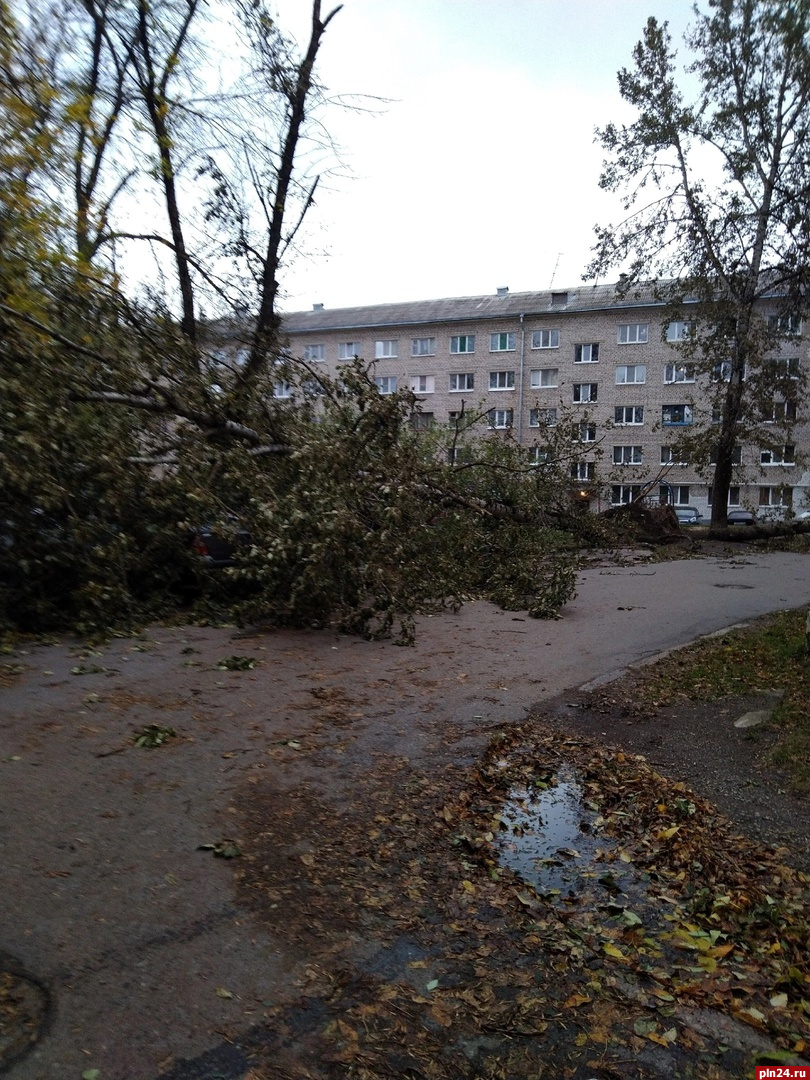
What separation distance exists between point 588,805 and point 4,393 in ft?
23.6

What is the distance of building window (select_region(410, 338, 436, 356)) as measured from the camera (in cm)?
4822

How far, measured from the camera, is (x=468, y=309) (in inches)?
1861

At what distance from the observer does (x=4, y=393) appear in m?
8.65

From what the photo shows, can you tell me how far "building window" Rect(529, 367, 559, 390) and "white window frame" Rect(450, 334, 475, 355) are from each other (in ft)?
12.4

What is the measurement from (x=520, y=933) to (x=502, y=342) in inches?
1771

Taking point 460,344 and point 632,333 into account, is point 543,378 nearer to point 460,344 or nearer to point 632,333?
point 460,344

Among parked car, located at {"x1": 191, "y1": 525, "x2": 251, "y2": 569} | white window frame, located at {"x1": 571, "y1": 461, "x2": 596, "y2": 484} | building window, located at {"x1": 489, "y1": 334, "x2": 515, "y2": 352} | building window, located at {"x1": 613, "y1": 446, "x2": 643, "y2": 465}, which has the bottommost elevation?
parked car, located at {"x1": 191, "y1": 525, "x2": 251, "y2": 569}

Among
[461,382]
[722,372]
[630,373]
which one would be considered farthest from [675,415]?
[722,372]

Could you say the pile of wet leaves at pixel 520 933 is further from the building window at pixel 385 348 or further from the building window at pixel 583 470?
the building window at pixel 385 348

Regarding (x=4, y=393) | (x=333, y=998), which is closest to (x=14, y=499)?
(x=4, y=393)

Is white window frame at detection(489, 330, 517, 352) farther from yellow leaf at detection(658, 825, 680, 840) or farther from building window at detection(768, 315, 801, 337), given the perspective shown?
yellow leaf at detection(658, 825, 680, 840)

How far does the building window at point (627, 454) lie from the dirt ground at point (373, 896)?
3904cm

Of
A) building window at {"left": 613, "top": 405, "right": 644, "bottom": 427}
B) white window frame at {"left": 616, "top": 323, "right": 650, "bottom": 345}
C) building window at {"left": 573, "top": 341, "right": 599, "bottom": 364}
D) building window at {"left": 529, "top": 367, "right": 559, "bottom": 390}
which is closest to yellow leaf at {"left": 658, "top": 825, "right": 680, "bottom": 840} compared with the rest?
building window at {"left": 613, "top": 405, "right": 644, "bottom": 427}

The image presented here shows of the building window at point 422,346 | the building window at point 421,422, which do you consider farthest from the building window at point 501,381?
the building window at point 421,422
